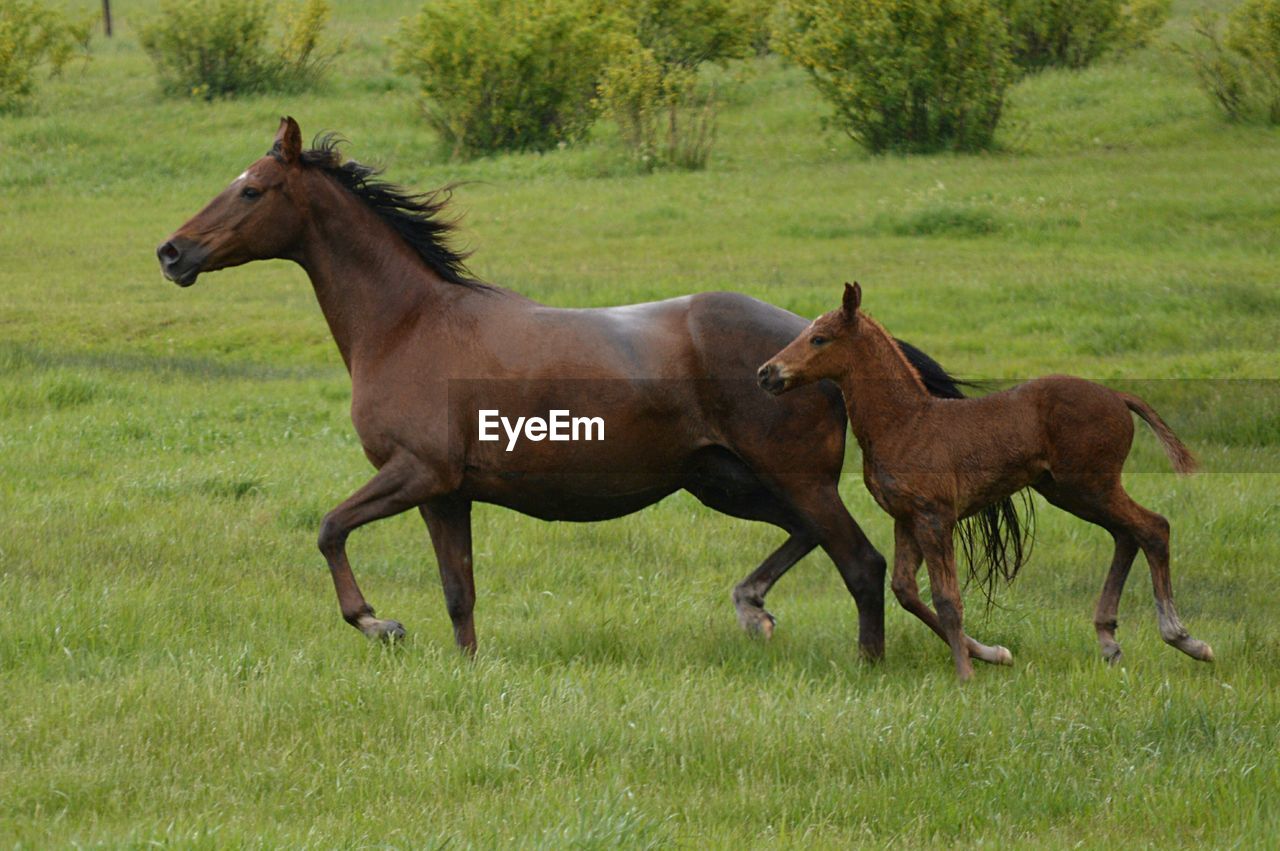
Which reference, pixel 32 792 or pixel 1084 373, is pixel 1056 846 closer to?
pixel 32 792

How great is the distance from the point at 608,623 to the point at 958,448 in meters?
1.88

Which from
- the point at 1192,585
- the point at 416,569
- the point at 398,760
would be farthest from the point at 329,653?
the point at 1192,585

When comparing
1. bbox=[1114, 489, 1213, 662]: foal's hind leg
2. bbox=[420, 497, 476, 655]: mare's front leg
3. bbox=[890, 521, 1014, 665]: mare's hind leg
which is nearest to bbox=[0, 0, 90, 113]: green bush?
bbox=[420, 497, 476, 655]: mare's front leg

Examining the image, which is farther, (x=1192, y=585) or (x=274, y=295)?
(x=274, y=295)

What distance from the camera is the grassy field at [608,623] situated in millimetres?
4848

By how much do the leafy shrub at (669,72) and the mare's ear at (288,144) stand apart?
20.7 m

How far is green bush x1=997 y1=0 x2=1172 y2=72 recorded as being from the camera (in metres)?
33.6

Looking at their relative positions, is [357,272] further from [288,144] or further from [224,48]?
[224,48]

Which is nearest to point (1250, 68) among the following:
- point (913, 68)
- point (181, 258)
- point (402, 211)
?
point (913, 68)

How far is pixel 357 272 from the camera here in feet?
23.4

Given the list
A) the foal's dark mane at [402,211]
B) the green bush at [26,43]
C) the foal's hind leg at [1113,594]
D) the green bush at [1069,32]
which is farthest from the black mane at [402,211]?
the green bush at [26,43]

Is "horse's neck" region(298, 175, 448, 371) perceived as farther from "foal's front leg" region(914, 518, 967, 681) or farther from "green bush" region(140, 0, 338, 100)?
"green bush" region(140, 0, 338, 100)

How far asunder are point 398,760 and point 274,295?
14907 mm

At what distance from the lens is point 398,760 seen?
518 cm
